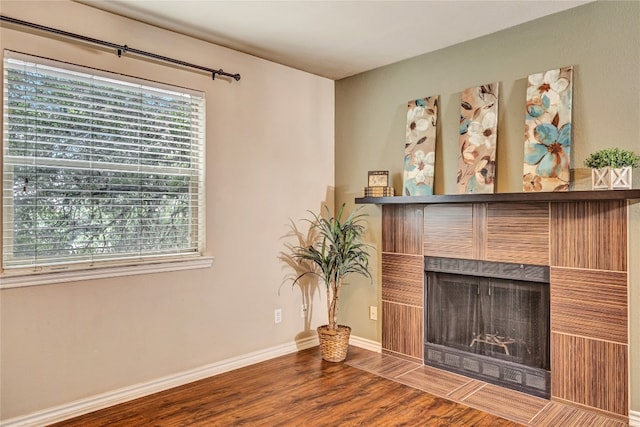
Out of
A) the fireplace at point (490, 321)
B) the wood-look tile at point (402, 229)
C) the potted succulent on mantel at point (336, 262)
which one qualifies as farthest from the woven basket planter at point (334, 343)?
the wood-look tile at point (402, 229)

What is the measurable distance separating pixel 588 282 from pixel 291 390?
6.87 ft

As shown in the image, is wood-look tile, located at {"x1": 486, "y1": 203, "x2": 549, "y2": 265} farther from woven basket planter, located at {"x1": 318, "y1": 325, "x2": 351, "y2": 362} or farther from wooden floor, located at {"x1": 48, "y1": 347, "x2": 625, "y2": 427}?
woven basket planter, located at {"x1": 318, "y1": 325, "x2": 351, "y2": 362}

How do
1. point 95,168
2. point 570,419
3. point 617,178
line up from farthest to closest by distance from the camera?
point 95,168 < point 570,419 < point 617,178

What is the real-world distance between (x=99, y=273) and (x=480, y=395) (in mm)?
2665

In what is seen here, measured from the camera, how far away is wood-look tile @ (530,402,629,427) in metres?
2.55

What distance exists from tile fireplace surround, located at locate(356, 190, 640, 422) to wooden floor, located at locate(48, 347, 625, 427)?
23cm

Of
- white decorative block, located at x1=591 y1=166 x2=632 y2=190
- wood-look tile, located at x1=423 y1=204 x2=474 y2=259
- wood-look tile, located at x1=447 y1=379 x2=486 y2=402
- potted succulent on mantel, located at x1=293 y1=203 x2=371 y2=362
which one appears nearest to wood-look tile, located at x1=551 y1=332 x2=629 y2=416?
wood-look tile, located at x1=447 y1=379 x2=486 y2=402

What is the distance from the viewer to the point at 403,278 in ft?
12.1

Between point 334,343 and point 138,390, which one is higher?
point 334,343

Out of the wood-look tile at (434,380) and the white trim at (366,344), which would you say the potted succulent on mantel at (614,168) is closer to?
the wood-look tile at (434,380)

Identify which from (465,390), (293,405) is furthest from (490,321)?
(293,405)

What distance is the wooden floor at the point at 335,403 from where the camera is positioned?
2604 mm

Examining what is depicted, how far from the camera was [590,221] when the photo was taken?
8.86ft

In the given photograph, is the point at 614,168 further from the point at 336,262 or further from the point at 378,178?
the point at 336,262
